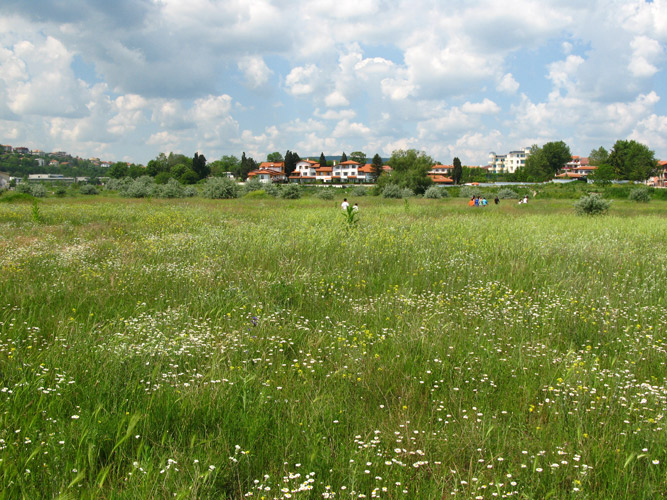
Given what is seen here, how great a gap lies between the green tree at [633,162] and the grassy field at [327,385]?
124935 millimetres

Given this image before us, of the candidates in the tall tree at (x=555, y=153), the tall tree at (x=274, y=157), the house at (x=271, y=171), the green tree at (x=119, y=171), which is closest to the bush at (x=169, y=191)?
the house at (x=271, y=171)

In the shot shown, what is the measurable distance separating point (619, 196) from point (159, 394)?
64.7 m

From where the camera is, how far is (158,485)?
263 cm

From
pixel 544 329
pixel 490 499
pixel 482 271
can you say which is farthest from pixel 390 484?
Result: pixel 482 271

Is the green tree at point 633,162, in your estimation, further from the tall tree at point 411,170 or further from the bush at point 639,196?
the bush at point 639,196

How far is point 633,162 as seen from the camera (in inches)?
4350

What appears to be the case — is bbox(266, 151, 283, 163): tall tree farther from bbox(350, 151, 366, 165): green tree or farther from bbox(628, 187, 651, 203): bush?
bbox(628, 187, 651, 203): bush

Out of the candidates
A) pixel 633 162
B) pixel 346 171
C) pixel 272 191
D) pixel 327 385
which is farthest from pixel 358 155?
pixel 327 385

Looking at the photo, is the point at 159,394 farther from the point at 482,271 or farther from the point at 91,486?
the point at 482,271

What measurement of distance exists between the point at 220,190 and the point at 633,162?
113m

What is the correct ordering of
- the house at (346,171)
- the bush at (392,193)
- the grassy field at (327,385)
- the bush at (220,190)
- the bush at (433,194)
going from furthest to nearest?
the house at (346,171), the bush at (433,194), the bush at (392,193), the bush at (220,190), the grassy field at (327,385)

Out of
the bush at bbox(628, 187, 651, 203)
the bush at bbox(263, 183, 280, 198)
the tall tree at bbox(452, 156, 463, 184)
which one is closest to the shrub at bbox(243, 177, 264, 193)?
the bush at bbox(263, 183, 280, 198)

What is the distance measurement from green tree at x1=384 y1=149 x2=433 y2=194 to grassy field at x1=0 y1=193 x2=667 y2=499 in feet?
196

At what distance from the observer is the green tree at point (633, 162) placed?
108125 millimetres
